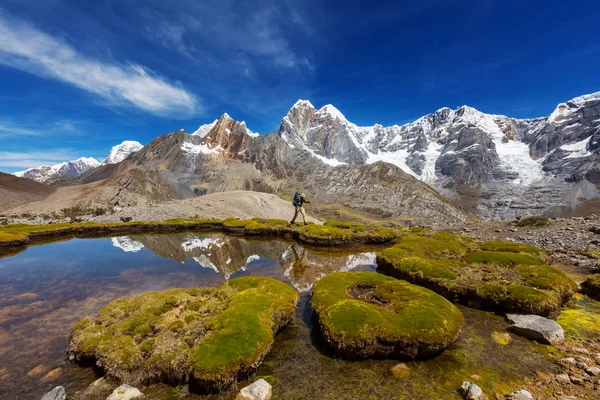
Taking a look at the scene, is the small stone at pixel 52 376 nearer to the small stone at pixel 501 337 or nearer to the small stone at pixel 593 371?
the small stone at pixel 501 337

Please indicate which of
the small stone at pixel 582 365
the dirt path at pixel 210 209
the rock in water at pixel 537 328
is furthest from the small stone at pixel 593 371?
the dirt path at pixel 210 209

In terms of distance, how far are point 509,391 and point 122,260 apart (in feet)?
115

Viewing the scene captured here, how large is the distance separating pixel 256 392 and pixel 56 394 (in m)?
7.34

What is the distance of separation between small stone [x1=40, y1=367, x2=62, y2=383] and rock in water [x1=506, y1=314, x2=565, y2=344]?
2227 centimetres

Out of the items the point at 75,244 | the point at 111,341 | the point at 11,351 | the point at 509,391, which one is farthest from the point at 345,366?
the point at 75,244

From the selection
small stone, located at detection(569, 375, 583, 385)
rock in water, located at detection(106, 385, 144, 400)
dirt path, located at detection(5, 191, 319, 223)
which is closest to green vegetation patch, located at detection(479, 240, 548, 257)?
small stone, located at detection(569, 375, 583, 385)

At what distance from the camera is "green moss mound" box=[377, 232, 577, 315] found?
17172 mm

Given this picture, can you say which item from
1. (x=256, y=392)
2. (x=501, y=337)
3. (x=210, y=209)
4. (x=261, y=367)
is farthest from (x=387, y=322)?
(x=210, y=209)

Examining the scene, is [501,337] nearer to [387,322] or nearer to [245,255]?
[387,322]

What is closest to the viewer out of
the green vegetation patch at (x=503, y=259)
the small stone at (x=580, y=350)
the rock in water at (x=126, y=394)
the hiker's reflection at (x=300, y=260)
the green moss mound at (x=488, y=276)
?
the rock in water at (x=126, y=394)

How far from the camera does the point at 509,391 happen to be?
10.5 meters

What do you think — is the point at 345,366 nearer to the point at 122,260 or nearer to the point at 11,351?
the point at 11,351

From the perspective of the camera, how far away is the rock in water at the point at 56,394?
10009 millimetres

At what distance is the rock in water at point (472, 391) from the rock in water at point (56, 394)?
14897 millimetres
